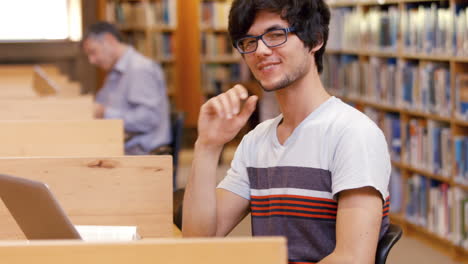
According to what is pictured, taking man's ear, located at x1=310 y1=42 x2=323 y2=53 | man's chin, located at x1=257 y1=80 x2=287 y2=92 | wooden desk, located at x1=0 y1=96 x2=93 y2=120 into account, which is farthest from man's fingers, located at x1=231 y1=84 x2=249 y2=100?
wooden desk, located at x1=0 y1=96 x2=93 y2=120

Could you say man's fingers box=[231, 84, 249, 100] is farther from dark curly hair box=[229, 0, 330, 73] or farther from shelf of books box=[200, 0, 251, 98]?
shelf of books box=[200, 0, 251, 98]

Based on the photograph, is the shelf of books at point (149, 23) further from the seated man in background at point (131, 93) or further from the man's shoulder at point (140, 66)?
the man's shoulder at point (140, 66)

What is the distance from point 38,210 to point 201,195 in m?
0.58

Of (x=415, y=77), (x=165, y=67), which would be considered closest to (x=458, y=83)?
(x=415, y=77)

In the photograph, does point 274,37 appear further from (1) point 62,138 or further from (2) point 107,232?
(1) point 62,138

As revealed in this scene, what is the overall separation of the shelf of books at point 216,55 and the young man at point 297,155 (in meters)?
6.20

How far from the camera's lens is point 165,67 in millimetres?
8414

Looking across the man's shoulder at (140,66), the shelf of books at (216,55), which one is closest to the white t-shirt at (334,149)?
the man's shoulder at (140,66)

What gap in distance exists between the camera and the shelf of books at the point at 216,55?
8133 mm

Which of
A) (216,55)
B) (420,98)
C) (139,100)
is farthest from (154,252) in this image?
(216,55)

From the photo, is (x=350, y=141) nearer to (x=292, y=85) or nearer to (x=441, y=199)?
(x=292, y=85)

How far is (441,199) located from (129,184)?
113 inches

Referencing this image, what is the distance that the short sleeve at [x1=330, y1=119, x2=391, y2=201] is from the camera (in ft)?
5.46

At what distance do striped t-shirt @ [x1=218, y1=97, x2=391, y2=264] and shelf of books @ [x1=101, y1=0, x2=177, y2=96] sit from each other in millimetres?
6297
